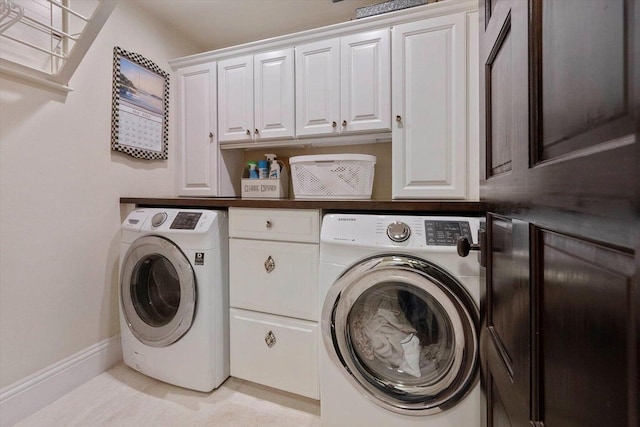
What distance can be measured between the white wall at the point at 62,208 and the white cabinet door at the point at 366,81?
1.40 meters

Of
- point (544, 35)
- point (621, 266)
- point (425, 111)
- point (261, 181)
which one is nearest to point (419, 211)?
point (425, 111)

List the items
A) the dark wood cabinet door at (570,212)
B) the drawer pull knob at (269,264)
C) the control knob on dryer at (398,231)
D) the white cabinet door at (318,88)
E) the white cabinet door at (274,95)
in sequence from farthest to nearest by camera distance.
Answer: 1. the white cabinet door at (274,95)
2. the white cabinet door at (318,88)
3. the drawer pull knob at (269,264)
4. the control knob on dryer at (398,231)
5. the dark wood cabinet door at (570,212)

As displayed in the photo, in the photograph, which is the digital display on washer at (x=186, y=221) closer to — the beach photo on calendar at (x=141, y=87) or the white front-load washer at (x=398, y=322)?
the white front-load washer at (x=398, y=322)

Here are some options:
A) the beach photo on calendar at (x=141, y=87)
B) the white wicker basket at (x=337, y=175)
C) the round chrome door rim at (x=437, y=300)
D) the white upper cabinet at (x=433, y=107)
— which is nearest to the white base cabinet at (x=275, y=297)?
the round chrome door rim at (x=437, y=300)

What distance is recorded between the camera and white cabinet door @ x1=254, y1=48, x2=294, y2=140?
183 centimetres

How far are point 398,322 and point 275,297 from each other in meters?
0.60

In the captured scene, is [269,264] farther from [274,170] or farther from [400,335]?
[274,170]

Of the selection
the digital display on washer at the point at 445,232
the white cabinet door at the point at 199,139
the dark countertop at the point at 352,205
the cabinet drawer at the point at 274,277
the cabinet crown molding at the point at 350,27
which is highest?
the cabinet crown molding at the point at 350,27

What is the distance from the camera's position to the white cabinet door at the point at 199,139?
6.72 feet

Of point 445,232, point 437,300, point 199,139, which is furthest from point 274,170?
point 437,300

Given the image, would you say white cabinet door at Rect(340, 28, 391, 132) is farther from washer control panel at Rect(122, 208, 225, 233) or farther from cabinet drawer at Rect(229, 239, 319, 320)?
washer control panel at Rect(122, 208, 225, 233)

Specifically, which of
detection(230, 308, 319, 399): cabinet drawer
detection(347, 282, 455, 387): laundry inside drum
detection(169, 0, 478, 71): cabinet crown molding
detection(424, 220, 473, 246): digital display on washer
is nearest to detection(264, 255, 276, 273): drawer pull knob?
detection(230, 308, 319, 399): cabinet drawer

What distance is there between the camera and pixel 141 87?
1.87m

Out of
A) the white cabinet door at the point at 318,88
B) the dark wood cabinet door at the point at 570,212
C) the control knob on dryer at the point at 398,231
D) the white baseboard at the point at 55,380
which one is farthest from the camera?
the white cabinet door at the point at 318,88
